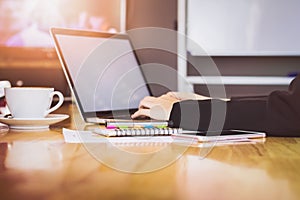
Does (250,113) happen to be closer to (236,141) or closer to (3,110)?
(236,141)

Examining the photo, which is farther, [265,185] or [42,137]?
[42,137]

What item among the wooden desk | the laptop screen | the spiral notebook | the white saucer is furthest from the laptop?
the wooden desk

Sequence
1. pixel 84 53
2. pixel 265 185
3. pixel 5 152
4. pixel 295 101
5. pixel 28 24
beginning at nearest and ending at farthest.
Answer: pixel 265 185 < pixel 5 152 < pixel 295 101 < pixel 84 53 < pixel 28 24

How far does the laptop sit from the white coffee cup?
0.61 feet

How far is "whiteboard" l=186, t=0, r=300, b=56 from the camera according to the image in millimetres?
2549

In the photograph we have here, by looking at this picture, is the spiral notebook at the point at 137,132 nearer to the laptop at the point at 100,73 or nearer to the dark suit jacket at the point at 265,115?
the dark suit jacket at the point at 265,115

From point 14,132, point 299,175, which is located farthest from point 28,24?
point 299,175

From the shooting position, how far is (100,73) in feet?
5.31

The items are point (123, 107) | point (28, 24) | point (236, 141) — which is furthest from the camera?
point (28, 24)

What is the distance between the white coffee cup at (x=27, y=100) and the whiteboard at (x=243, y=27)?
150cm

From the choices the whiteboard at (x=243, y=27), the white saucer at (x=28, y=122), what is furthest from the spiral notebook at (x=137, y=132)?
the whiteboard at (x=243, y=27)

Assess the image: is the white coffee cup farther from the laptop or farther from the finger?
the finger

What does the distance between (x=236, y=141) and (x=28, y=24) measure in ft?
5.75

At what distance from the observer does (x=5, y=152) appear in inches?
30.7
